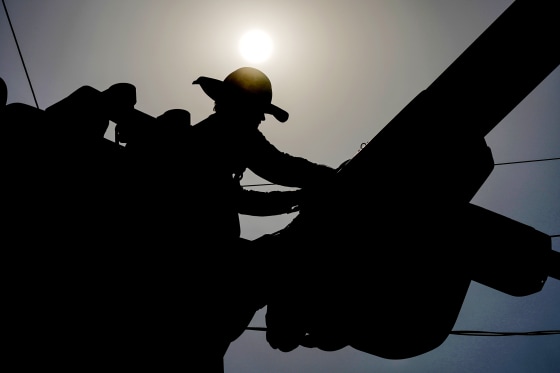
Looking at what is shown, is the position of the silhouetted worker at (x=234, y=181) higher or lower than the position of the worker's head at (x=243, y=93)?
lower

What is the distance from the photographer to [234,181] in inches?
110

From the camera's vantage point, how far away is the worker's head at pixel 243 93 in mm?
2910

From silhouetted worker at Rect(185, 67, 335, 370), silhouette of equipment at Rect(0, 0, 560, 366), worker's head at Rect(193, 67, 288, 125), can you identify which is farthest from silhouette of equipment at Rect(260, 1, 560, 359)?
worker's head at Rect(193, 67, 288, 125)

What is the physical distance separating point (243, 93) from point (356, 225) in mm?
1780

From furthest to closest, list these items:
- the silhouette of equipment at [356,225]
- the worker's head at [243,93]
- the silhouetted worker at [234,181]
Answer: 1. the worker's head at [243,93]
2. the silhouetted worker at [234,181]
3. the silhouette of equipment at [356,225]

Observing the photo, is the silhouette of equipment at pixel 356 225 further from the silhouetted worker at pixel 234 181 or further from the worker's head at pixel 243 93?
the worker's head at pixel 243 93

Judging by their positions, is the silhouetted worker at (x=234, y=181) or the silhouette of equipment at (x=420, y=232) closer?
the silhouette of equipment at (x=420, y=232)

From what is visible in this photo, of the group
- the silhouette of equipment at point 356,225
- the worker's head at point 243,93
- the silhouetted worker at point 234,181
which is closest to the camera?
the silhouette of equipment at point 356,225

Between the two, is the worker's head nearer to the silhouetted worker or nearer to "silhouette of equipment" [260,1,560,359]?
the silhouetted worker

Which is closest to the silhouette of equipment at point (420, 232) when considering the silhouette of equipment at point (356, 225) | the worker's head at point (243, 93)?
the silhouette of equipment at point (356, 225)

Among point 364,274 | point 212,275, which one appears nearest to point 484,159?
point 364,274

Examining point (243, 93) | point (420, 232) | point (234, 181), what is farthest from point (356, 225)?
point (243, 93)

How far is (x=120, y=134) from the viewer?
2.50 metres

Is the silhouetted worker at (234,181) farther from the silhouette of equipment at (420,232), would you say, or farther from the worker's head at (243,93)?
the silhouette of equipment at (420,232)
